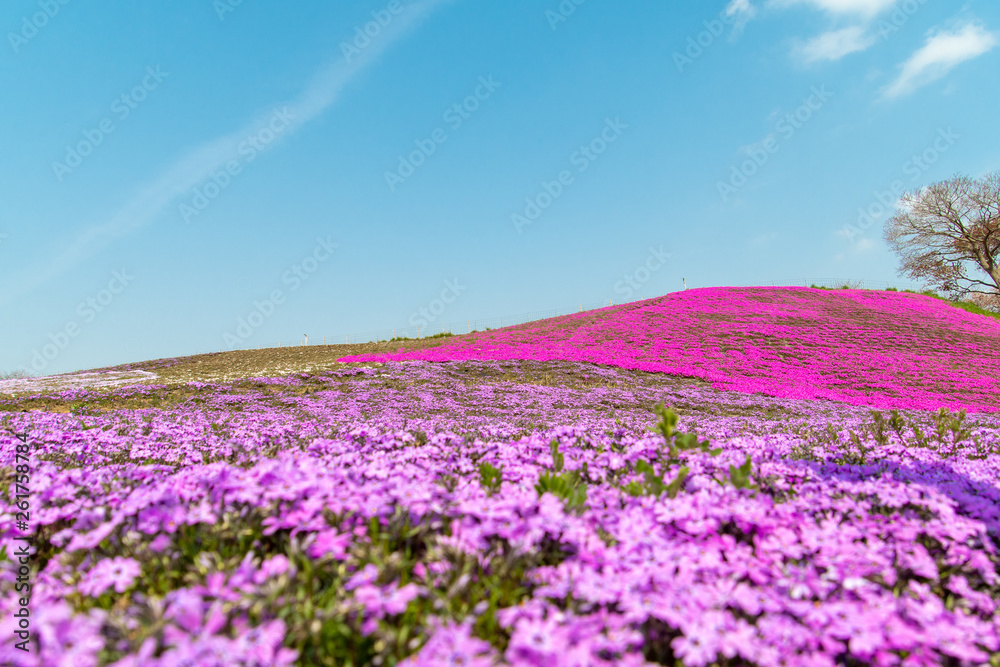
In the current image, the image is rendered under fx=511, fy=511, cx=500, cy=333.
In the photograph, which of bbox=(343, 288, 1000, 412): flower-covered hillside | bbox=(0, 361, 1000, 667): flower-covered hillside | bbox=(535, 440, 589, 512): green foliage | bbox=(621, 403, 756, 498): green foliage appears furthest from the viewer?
bbox=(343, 288, 1000, 412): flower-covered hillside

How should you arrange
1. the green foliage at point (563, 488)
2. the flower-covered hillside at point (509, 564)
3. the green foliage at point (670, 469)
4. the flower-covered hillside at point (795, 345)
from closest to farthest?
the flower-covered hillside at point (509, 564) < the green foliage at point (563, 488) < the green foliage at point (670, 469) < the flower-covered hillside at point (795, 345)

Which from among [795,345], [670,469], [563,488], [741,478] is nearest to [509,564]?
[563,488]

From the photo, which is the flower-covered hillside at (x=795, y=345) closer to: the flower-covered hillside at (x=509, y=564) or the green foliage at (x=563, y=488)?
the flower-covered hillside at (x=509, y=564)

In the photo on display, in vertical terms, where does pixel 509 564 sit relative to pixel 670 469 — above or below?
below

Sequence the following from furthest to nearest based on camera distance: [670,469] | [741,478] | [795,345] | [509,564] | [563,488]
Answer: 1. [795,345]
2. [670,469]
3. [741,478]
4. [563,488]
5. [509,564]

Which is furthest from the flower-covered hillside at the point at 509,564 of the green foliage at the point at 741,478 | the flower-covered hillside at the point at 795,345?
the flower-covered hillside at the point at 795,345

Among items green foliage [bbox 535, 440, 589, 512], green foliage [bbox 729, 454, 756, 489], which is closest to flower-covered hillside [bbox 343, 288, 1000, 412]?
green foliage [bbox 729, 454, 756, 489]

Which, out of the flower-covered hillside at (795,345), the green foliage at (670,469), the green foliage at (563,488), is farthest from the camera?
the flower-covered hillside at (795,345)

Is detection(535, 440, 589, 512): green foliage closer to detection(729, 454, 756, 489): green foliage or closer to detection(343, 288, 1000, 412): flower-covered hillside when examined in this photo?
detection(729, 454, 756, 489): green foliage

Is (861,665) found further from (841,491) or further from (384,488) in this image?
(384,488)

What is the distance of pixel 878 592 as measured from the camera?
7.23ft

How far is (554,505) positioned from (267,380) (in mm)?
17587

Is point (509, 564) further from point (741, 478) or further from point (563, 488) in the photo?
point (741, 478)

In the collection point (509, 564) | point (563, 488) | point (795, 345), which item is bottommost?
point (509, 564)
